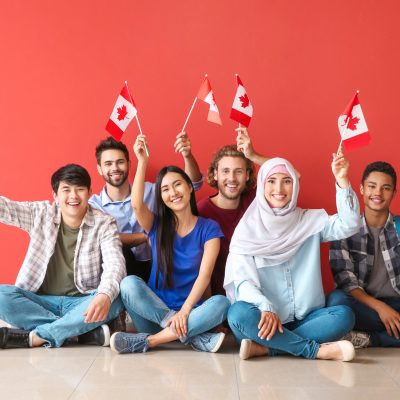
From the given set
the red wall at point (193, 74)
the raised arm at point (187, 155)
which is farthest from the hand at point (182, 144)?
the red wall at point (193, 74)

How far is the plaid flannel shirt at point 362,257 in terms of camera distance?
111 inches

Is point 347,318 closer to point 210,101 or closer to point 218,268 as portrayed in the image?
point 218,268

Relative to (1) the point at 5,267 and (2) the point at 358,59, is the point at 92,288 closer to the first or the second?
(1) the point at 5,267

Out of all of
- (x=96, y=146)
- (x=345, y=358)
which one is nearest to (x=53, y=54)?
(x=96, y=146)

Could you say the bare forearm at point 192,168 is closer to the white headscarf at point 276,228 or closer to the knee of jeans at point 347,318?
the white headscarf at point 276,228

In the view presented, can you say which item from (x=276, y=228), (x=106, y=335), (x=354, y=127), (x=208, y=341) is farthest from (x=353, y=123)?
(x=106, y=335)

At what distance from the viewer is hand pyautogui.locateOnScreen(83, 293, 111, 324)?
2.54m

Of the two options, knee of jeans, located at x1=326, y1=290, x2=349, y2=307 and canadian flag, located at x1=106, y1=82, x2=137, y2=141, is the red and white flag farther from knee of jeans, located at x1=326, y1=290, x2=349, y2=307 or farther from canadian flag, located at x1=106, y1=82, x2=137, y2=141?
knee of jeans, located at x1=326, y1=290, x2=349, y2=307

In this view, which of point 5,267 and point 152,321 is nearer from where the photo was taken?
point 152,321

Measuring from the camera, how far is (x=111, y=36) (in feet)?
11.1

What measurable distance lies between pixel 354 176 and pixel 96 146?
148 centimetres

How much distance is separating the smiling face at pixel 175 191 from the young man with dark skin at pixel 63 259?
0.32 meters

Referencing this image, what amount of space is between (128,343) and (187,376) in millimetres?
425

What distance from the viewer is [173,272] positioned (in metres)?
2.78
